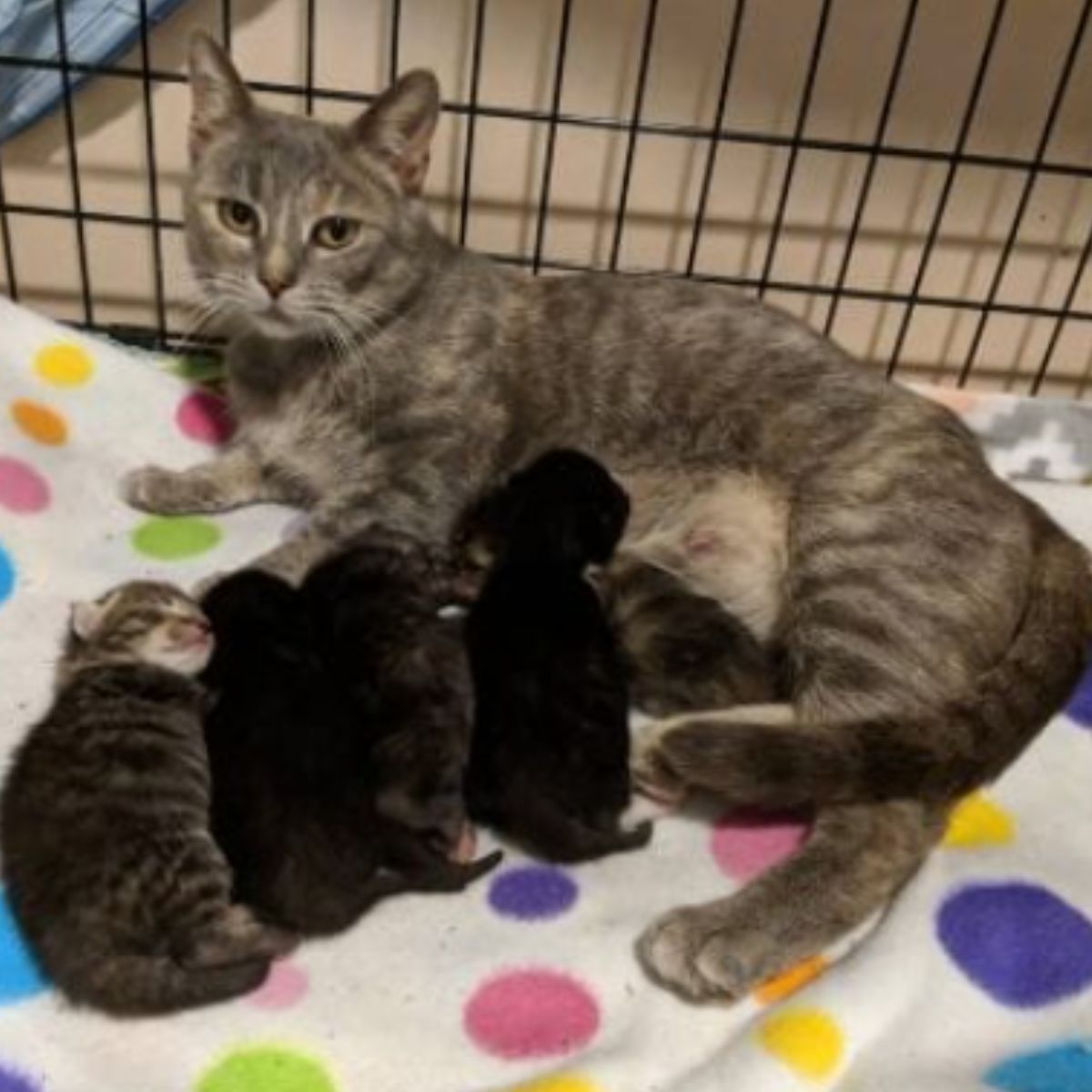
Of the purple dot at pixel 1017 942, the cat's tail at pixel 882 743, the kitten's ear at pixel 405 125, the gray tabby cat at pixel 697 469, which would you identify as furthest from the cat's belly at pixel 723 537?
the kitten's ear at pixel 405 125

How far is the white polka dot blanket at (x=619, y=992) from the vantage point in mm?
1198

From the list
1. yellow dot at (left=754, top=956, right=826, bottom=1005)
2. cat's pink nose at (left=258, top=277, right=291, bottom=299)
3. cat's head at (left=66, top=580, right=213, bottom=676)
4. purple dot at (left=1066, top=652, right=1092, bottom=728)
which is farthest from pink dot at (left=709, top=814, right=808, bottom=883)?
cat's pink nose at (left=258, top=277, right=291, bottom=299)

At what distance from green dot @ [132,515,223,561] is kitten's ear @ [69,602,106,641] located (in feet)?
1.17

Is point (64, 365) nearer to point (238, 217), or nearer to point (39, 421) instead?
point (39, 421)

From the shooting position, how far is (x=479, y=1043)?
1239 mm

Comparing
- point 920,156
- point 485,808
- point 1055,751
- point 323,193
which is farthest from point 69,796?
point 920,156

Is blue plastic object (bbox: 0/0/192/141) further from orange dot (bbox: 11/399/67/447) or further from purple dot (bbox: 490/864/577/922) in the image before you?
purple dot (bbox: 490/864/577/922)

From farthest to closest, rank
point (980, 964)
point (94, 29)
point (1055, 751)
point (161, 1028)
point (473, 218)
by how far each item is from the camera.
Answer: point (473, 218), point (94, 29), point (1055, 751), point (980, 964), point (161, 1028)

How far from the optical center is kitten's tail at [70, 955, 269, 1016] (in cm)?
116

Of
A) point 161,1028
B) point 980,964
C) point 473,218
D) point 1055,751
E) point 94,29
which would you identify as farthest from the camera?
point 473,218

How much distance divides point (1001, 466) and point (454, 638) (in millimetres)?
1129

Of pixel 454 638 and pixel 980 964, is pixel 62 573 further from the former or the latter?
pixel 980 964

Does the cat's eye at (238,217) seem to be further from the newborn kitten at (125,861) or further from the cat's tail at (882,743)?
the cat's tail at (882,743)

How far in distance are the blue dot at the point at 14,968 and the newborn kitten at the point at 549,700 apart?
1.45 feet
